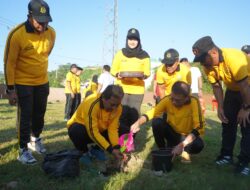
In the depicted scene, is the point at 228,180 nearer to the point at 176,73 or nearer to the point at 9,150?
the point at 176,73

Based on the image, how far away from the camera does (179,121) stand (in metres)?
5.24

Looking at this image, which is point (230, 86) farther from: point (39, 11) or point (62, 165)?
point (39, 11)

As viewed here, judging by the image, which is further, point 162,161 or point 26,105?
point 26,105

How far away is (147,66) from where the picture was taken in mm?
6309

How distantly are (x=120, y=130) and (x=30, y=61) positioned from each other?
1.75 metres

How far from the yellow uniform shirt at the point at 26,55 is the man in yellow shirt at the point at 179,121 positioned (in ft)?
5.19

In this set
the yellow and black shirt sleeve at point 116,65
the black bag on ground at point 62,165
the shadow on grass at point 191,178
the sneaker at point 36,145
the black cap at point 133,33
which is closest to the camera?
the shadow on grass at point 191,178

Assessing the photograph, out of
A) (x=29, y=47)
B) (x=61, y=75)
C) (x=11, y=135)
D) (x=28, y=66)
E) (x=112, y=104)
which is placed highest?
(x=29, y=47)

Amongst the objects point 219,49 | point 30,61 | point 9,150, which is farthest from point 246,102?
point 9,150

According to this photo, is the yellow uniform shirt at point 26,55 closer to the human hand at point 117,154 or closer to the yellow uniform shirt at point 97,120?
the yellow uniform shirt at point 97,120

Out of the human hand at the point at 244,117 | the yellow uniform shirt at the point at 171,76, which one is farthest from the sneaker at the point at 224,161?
the yellow uniform shirt at the point at 171,76

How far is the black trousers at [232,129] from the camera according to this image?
4.62 meters

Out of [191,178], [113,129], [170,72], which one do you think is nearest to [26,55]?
[113,129]

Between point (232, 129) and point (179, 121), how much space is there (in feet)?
2.59
